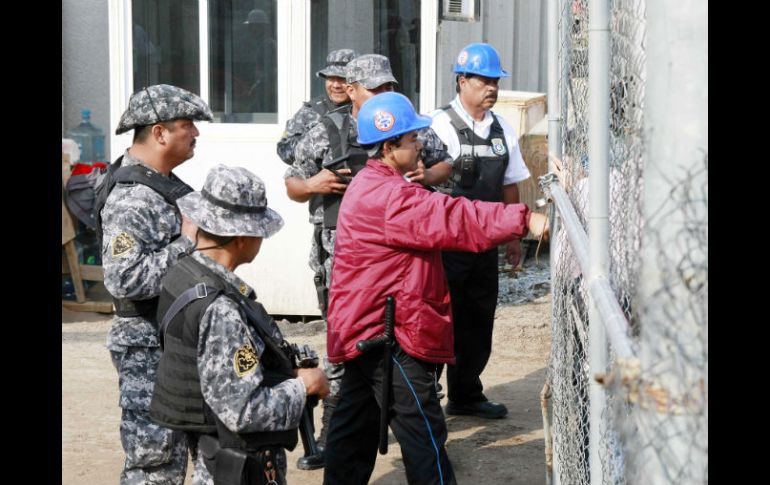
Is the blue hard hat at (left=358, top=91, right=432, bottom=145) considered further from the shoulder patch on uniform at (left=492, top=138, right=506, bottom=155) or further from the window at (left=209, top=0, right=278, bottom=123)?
the window at (left=209, top=0, right=278, bottom=123)

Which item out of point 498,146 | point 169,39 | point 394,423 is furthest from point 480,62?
point 169,39

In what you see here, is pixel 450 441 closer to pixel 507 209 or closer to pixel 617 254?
pixel 507 209

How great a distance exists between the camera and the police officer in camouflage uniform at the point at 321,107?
19.7 feet

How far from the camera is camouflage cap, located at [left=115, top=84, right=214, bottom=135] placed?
13.8ft

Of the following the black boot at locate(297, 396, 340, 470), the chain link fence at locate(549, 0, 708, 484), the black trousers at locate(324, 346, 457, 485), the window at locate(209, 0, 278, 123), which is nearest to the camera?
the chain link fence at locate(549, 0, 708, 484)

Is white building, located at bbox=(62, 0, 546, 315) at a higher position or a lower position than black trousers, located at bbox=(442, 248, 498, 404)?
higher

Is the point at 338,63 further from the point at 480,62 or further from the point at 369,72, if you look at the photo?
the point at 480,62

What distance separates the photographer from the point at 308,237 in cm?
827

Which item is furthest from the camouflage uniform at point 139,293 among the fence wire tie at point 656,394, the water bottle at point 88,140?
the water bottle at point 88,140

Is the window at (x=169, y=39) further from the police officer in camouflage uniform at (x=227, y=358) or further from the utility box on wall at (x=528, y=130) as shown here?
the police officer in camouflage uniform at (x=227, y=358)

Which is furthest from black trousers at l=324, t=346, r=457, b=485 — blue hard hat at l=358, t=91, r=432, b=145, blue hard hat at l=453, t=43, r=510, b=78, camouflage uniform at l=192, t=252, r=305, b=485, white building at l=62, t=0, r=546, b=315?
white building at l=62, t=0, r=546, b=315

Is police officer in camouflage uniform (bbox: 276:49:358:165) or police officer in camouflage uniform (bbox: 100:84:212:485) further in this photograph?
police officer in camouflage uniform (bbox: 276:49:358:165)

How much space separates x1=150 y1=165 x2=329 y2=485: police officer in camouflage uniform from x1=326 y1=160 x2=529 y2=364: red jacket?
29.5 inches

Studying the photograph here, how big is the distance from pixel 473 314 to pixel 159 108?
248cm
